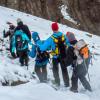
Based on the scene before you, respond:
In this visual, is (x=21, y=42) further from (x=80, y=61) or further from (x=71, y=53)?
(x=80, y=61)

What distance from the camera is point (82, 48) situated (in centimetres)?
1245

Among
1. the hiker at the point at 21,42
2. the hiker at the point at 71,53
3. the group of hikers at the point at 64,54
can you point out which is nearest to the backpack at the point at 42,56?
the group of hikers at the point at 64,54

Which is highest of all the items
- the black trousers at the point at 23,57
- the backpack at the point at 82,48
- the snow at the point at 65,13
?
the snow at the point at 65,13

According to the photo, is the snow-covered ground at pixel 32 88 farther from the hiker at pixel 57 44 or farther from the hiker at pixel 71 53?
the hiker at pixel 57 44

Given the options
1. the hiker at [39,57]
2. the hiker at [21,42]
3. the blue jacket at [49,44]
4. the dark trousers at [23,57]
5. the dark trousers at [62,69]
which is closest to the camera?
the blue jacket at [49,44]

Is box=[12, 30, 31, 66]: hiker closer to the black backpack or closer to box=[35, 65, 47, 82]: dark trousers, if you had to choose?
box=[35, 65, 47, 82]: dark trousers

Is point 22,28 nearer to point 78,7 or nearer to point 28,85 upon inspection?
point 28,85

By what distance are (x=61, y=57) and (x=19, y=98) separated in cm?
380

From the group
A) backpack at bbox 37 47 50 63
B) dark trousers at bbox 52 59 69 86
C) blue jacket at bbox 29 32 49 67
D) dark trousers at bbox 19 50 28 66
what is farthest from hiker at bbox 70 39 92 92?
dark trousers at bbox 19 50 28 66

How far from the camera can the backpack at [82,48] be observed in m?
12.3

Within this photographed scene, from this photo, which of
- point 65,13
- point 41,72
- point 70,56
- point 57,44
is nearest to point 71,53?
point 70,56

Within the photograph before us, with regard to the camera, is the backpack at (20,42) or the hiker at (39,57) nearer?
the hiker at (39,57)

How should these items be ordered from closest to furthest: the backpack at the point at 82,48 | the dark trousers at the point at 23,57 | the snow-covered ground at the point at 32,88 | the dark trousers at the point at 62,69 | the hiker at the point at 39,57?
the snow-covered ground at the point at 32,88 < the backpack at the point at 82,48 < the dark trousers at the point at 62,69 < the hiker at the point at 39,57 < the dark trousers at the point at 23,57

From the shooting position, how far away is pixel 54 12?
41656mm
